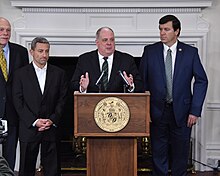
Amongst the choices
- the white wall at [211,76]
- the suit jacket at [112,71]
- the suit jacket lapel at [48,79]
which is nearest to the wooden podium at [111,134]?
the suit jacket at [112,71]

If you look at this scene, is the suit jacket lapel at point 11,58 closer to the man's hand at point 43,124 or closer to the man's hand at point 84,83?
the man's hand at point 43,124

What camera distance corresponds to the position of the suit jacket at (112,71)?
3428mm

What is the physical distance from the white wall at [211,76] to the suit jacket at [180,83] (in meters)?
1.03

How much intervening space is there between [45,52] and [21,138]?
0.68m

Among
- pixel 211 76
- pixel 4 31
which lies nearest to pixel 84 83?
pixel 4 31

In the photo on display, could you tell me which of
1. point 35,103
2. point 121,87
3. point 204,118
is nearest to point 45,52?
point 35,103

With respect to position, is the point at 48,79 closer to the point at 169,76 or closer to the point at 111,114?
the point at 111,114

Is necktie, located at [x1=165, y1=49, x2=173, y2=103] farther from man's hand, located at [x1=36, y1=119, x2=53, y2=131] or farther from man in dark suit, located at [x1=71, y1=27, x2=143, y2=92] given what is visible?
man's hand, located at [x1=36, y1=119, x2=53, y2=131]

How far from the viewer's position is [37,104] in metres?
3.57

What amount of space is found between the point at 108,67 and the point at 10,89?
82 cm

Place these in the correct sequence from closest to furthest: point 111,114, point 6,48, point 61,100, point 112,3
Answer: point 111,114, point 61,100, point 6,48, point 112,3

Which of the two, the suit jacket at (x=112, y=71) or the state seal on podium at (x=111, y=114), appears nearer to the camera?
the state seal on podium at (x=111, y=114)

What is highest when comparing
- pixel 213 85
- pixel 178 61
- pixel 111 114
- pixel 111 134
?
pixel 178 61

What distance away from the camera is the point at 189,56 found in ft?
12.1
